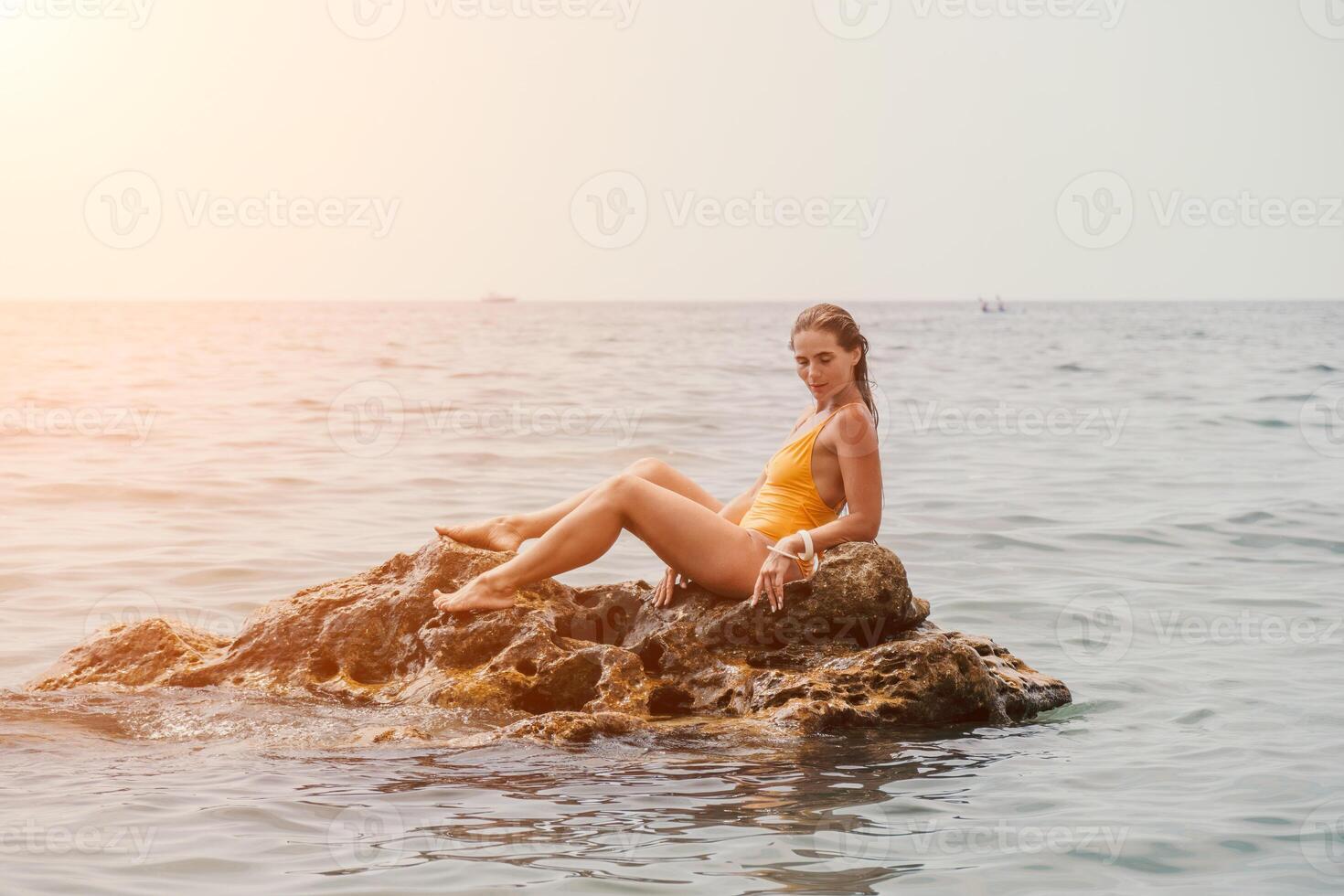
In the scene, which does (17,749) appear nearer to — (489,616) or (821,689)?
(489,616)

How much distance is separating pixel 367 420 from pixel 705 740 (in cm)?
1760

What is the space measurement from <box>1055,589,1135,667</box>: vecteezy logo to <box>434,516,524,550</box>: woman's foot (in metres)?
4.02

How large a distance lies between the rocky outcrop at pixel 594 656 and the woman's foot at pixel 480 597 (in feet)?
0.25

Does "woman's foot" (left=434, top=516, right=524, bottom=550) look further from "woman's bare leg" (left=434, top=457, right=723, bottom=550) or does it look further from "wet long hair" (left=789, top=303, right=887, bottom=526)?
"wet long hair" (left=789, top=303, right=887, bottom=526)

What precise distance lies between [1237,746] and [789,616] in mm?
2411

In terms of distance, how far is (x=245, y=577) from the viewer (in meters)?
10.5

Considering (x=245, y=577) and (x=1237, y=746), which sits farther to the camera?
(x=245, y=577)

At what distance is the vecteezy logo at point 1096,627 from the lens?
29.4ft

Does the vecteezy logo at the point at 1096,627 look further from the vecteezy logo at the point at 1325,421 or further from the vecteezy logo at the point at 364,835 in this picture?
the vecteezy logo at the point at 1325,421

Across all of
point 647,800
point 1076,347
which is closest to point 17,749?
point 647,800
